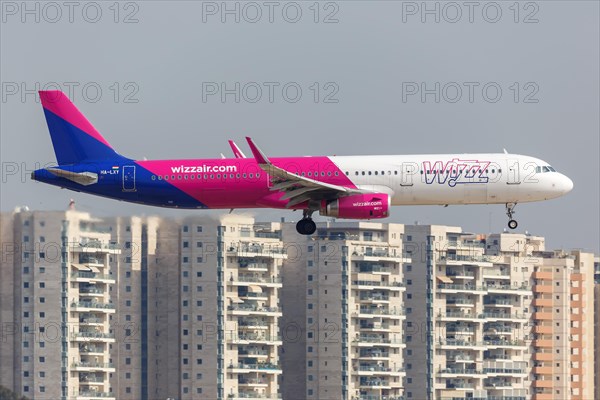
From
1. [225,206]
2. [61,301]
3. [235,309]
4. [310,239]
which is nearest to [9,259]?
[61,301]

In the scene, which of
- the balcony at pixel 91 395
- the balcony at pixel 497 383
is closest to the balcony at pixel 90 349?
the balcony at pixel 91 395

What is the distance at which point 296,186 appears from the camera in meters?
77.7

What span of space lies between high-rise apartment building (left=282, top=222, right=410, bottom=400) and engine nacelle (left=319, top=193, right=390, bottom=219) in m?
96.8

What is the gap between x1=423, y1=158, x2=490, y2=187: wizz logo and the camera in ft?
256

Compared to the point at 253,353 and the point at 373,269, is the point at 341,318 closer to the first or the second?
the point at 373,269

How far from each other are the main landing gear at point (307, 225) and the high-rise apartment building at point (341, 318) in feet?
310

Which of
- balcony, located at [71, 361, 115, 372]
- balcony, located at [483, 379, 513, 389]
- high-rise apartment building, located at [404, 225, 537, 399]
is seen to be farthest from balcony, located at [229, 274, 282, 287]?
balcony, located at [483, 379, 513, 389]

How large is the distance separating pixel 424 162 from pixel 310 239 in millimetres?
100715

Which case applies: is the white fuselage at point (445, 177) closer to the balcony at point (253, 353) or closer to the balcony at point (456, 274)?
the balcony at point (253, 353)

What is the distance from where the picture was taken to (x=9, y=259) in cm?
14812

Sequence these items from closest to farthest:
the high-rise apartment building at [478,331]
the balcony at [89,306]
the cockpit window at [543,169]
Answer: the cockpit window at [543,169] → the balcony at [89,306] → the high-rise apartment building at [478,331]

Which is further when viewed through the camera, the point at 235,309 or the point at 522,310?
the point at 522,310

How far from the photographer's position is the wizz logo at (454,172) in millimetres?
78125

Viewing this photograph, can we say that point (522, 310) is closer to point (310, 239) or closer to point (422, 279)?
point (422, 279)
